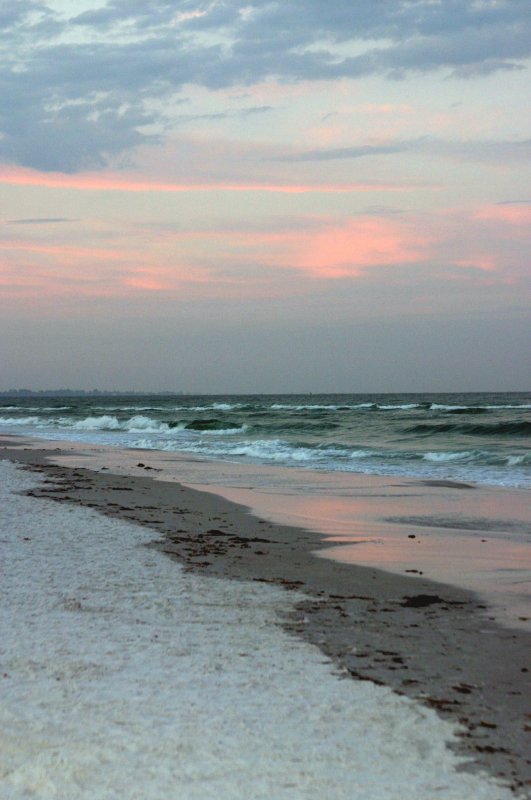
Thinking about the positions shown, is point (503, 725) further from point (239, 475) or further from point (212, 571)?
point (239, 475)

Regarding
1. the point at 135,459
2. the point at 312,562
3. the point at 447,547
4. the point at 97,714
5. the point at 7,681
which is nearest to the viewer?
the point at 97,714

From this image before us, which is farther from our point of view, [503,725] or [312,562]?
[312,562]

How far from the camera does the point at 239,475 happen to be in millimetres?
18188

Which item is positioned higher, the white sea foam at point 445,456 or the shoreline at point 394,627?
the shoreline at point 394,627

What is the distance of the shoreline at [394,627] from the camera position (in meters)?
4.02

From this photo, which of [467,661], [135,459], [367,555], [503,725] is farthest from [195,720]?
[135,459]

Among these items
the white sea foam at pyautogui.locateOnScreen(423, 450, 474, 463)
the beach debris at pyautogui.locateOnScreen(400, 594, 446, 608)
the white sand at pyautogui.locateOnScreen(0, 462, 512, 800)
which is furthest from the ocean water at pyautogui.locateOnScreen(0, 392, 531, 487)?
the white sand at pyautogui.locateOnScreen(0, 462, 512, 800)

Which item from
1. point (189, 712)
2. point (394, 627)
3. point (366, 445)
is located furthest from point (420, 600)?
point (366, 445)

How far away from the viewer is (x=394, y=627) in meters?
5.68

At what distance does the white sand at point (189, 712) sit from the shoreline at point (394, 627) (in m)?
0.18

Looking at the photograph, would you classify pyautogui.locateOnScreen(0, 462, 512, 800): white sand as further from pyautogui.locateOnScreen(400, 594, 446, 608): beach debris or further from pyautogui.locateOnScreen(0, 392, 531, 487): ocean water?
pyautogui.locateOnScreen(0, 392, 531, 487): ocean water

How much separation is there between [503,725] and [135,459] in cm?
1940

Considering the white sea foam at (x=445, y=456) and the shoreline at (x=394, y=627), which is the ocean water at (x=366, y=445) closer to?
the white sea foam at (x=445, y=456)

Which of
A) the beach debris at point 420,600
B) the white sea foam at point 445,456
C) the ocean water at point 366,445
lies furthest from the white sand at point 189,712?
the white sea foam at point 445,456
